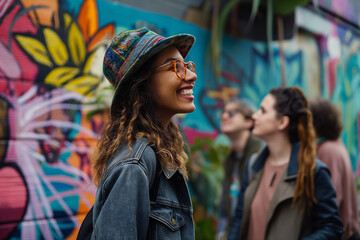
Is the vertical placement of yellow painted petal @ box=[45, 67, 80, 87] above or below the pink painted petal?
below

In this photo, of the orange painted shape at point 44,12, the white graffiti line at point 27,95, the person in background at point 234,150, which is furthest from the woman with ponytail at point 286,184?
the orange painted shape at point 44,12

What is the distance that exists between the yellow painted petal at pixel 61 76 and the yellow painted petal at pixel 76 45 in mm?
99

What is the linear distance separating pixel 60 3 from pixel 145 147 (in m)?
2.56

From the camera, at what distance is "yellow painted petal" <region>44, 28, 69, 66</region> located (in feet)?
11.5

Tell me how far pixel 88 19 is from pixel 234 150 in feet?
6.75

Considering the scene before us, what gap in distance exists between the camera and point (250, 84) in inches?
237

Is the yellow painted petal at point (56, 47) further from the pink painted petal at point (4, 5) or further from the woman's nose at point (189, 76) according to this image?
the woman's nose at point (189, 76)

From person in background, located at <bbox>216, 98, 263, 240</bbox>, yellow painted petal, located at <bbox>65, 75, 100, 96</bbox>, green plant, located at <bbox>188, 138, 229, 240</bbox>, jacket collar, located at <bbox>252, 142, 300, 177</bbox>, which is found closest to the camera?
jacket collar, located at <bbox>252, 142, 300, 177</bbox>

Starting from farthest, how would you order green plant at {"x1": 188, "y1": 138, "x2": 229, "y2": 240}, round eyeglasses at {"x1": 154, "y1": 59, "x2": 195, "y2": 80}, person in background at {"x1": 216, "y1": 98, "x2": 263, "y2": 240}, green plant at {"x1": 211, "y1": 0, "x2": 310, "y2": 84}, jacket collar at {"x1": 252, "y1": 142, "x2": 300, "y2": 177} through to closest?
green plant at {"x1": 211, "y1": 0, "x2": 310, "y2": 84}, green plant at {"x1": 188, "y1": 138, "x2": 229, "y2": 240}, person in background at {"x1": 216, "y1": 98, "x2": 263, "y2": 240}, jacket collar at {"x1": 252, "y1": 142, "x2": 300, "y2": 177}, round eyeglasses at {"x1": 154, "y1": 59, "x2": 195, "y2": 80}

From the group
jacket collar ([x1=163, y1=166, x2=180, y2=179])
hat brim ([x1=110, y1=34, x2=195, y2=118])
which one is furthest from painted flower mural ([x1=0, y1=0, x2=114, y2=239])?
jacket collar ([x1=163, y1=166, x2=180, y2=179])

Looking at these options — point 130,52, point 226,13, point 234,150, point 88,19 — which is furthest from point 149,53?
point 226,13

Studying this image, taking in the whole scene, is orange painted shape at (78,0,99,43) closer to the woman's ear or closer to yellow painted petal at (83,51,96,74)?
yellow painted petal at (83,51,96,74)

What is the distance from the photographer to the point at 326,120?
3.76 metres

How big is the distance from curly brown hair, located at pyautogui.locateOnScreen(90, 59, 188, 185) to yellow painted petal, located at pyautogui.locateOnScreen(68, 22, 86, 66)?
2091 mm
